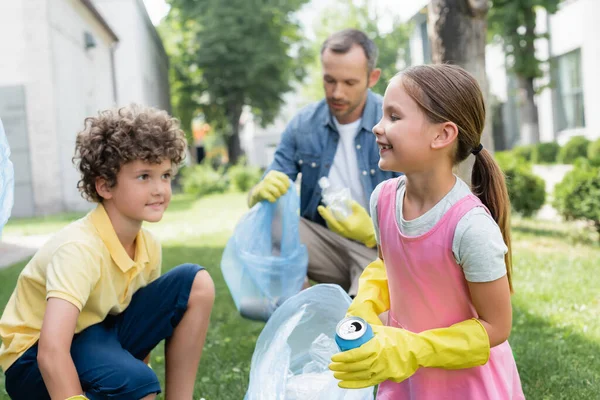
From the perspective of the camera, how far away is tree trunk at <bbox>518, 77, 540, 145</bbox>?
17234 mm

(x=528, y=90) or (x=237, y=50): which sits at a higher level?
(x=237, y=50)

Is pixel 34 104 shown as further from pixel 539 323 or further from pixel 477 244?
pixel 477 244

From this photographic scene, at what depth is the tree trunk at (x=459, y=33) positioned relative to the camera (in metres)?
5.91

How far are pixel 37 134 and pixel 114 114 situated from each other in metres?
11.1

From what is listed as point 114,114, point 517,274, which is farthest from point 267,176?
point 517,274

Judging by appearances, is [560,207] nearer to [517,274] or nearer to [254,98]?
[517,274]

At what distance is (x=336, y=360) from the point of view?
5.49 ft

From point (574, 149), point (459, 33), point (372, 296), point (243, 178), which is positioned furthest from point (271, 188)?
point (243, 178)

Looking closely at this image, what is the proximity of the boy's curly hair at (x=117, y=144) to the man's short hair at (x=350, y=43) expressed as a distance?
1209 millimetres

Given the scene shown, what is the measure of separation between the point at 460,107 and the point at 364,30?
2611 centimetres

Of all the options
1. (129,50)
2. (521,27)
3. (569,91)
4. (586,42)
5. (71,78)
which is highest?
(129,50)

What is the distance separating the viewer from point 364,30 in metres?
27.1

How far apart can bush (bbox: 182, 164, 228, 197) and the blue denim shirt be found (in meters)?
15.7

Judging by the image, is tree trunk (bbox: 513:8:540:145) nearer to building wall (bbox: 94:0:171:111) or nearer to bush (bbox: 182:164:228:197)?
bush (bbox: 182:164:228:197)
